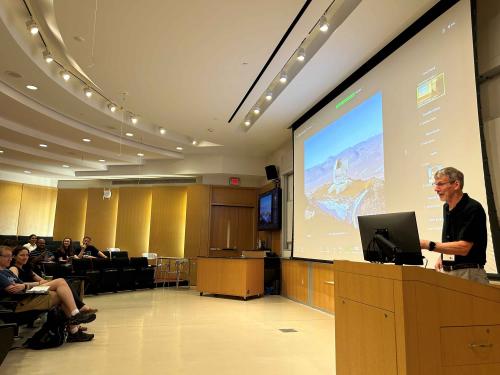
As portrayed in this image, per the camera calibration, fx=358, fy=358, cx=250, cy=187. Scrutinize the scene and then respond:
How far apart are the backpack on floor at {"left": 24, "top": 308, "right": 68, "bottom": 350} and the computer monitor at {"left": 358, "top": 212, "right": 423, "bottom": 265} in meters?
3.47

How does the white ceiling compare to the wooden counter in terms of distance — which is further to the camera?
the wooden counter

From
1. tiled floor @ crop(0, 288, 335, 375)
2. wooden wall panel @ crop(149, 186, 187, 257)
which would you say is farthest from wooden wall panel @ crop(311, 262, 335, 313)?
wooden wall panel @ crop(149, 186, 187, 257)

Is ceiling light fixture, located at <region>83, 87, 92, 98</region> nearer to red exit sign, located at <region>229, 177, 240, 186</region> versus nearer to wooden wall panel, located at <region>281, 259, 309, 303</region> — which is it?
wooden wall panel, located at <region>281, 259, 309, 303</region>

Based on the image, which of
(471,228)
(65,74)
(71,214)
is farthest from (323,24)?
Answer: (71,214)

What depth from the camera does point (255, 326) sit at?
198 inches

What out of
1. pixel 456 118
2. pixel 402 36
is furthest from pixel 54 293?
pixel 402 36

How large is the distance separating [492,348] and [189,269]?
365 inches

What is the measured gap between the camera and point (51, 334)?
3863 millimetres

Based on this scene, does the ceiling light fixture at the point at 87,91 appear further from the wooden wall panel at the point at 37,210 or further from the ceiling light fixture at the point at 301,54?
the wooden wall panel at the point at 37,210

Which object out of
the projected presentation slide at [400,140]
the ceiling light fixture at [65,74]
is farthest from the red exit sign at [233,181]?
the ceiling light fixture at [65,74]

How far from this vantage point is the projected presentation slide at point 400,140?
10.7 feet

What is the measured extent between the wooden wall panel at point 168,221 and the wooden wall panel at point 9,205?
14.9ft

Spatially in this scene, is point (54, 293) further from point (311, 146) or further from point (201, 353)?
point (311, 146)

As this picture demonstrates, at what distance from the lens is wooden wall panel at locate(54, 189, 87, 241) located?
12234 millimetres
